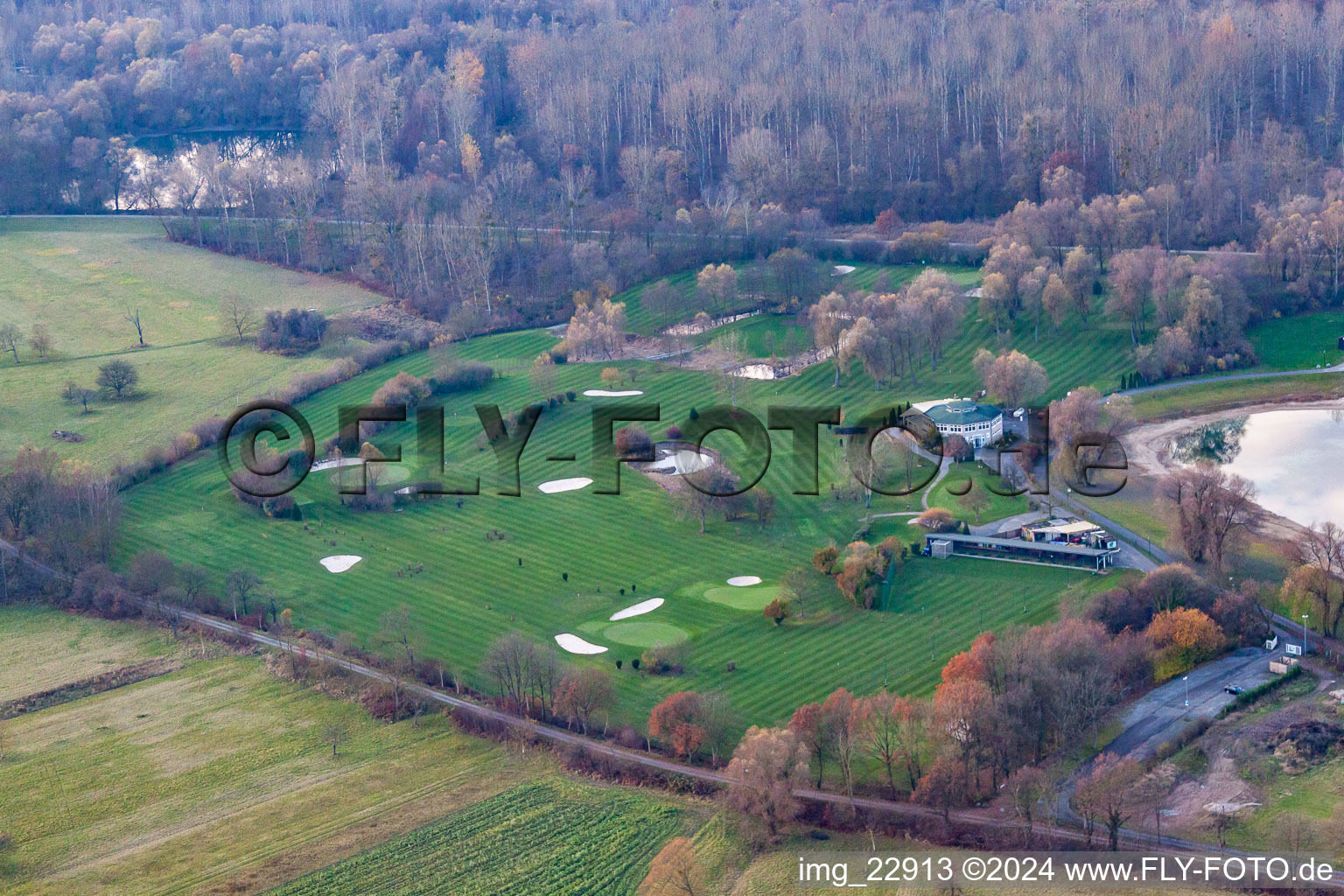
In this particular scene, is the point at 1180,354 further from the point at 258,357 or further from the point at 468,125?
the point at 468,125

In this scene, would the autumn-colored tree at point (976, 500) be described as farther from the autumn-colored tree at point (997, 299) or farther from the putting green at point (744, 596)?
the autumn-colored tree at point (997, 299)

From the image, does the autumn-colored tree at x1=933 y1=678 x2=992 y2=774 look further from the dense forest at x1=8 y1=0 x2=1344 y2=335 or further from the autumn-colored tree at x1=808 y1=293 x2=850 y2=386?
the dense forest at x1=8 y1=0 x2=1344 y2=335

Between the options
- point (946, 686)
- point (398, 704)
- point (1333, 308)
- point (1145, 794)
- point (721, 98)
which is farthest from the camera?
point (721, 98)

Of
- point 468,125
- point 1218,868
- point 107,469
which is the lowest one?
point 1218,868

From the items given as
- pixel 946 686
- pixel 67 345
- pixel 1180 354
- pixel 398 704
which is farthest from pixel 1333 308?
pixel 67 345

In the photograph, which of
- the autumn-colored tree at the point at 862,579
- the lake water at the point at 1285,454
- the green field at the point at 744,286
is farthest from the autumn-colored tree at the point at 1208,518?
the green field at the point at 744,286

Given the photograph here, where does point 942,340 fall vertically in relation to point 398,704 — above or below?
above
